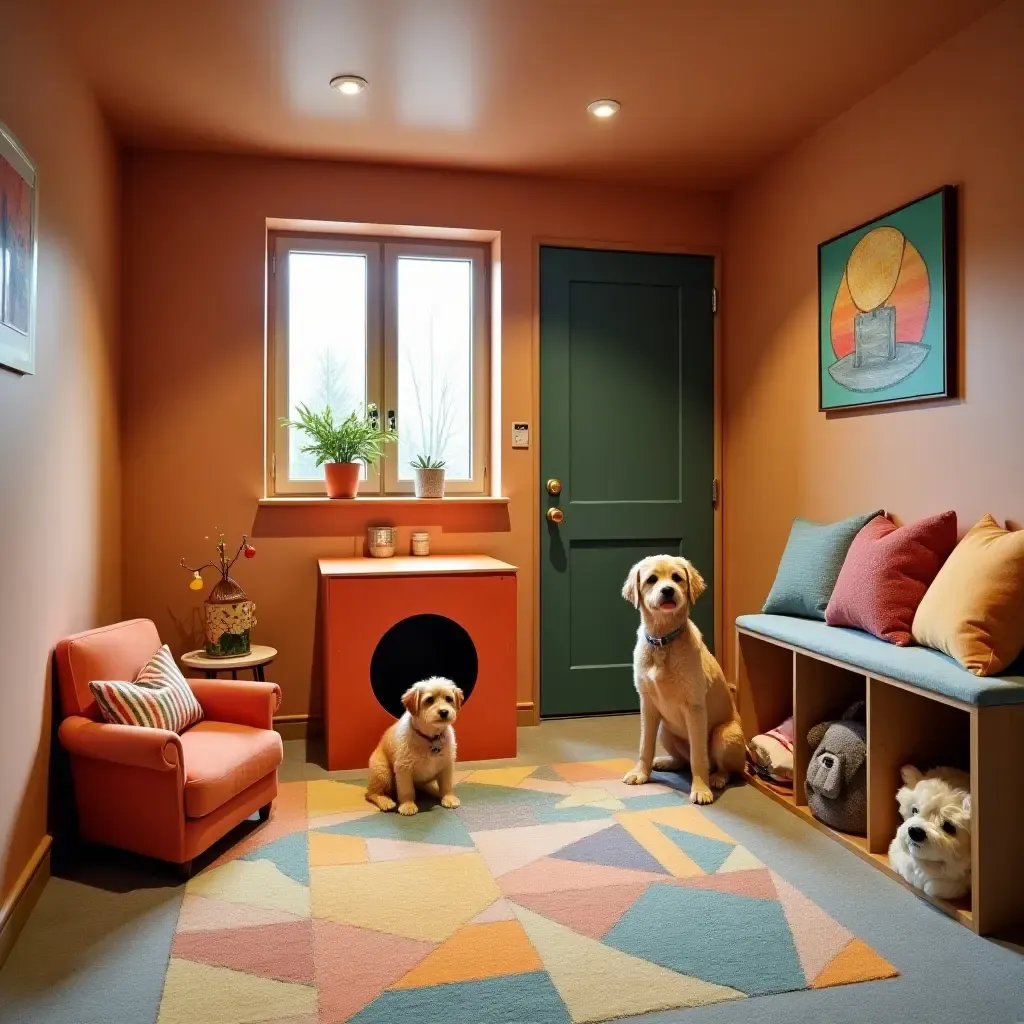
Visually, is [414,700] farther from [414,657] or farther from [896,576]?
[896,576]

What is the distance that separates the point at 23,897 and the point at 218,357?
2301 mm

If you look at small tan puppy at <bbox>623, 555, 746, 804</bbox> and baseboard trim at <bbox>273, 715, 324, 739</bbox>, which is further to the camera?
baseboard trim at <bbox>273, 715, 324, 739</bbox>

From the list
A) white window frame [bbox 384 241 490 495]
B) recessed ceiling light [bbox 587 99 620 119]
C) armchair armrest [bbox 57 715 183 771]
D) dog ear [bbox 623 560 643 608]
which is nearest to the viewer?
armchair armrest [bbox 57 715 183 771]

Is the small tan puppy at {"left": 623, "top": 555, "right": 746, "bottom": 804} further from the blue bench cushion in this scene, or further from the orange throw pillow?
the orange throw pillow

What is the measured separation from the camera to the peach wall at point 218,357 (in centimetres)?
374

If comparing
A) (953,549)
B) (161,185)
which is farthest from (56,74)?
(953,549)

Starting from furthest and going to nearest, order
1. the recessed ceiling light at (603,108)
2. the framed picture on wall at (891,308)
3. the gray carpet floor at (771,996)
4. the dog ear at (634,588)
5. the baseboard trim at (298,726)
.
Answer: the baseboard trim at (298,726)
the recessed ceiling light at (603,108)
the dog ear at (634,588)
the framed picture on wall at (891,308)
the gray carpet floor at (771,996)

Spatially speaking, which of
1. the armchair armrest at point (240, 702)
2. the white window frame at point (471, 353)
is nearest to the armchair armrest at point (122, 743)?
the armchair armrest at point (240, 702)

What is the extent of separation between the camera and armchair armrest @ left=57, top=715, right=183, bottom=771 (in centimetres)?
235

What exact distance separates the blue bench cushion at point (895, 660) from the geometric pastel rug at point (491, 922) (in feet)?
2.13

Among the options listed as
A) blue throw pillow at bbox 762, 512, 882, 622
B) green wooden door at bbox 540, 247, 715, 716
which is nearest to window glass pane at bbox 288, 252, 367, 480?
green wooden door at bbox 540, 247, 715, 716

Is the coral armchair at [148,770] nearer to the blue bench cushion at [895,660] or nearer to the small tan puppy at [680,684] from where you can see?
the small tan puppy at [680,684]

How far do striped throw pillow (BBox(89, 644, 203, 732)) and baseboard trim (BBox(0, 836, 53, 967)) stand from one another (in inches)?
15.2

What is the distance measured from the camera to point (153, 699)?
2619mm
